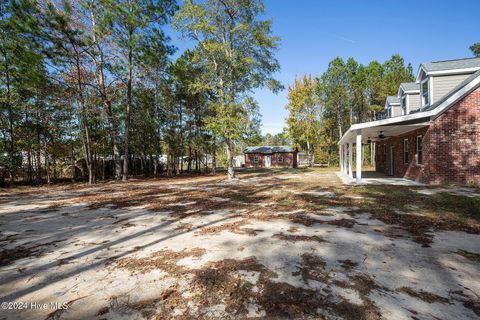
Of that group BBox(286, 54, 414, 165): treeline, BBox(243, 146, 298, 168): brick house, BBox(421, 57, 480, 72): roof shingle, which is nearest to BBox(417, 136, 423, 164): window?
BBox(421, 57, 480, 72): roof shingle

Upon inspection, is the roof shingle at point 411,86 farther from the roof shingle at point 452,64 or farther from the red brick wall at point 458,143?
the red brick wall at point 458,143

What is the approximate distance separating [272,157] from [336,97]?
13.9 meters

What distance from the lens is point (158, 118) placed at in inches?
918

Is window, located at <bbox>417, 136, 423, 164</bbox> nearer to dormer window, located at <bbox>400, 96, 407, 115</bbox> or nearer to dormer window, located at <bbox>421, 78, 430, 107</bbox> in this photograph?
dormer window, located at <bbox>421, 78, 430, 107</bbox>

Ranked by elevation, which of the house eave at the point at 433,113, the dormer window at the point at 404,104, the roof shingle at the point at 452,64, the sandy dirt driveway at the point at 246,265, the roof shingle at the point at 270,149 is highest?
the roof shingle at the point at 452,64

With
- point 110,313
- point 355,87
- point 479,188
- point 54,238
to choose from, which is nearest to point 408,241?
point 110,313

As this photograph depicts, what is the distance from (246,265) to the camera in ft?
10.9

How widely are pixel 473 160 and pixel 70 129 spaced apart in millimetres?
24685

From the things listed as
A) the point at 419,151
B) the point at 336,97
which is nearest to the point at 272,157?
the point at 336,97

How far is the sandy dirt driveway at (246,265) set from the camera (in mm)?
2395

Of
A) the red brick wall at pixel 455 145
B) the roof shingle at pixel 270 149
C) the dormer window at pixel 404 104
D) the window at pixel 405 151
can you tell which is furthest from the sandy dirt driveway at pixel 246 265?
the roof shingle at pixel 270 149

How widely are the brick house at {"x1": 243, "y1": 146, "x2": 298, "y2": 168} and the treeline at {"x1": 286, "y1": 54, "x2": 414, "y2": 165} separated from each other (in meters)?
3.61

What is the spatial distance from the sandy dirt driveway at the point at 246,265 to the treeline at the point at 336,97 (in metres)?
29.8

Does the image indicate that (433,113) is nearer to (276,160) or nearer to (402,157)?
(402,157)
